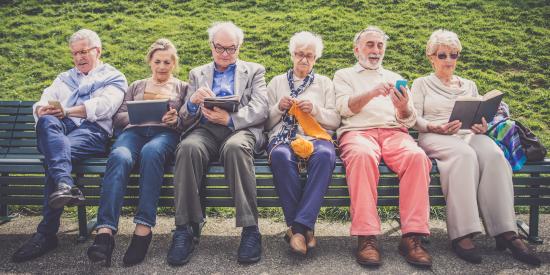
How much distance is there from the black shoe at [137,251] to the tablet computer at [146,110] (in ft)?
3.33

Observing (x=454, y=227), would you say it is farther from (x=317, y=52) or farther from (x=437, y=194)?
(x=317, y=52)

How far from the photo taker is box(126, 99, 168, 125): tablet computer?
381 centimetres

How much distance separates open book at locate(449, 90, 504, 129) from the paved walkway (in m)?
1.02

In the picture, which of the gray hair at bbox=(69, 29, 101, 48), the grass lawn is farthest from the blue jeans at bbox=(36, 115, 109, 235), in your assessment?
the grass lawn

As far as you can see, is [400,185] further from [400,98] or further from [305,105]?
[305,105]

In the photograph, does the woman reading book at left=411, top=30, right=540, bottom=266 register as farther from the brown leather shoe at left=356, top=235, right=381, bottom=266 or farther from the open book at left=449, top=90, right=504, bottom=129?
the brown leather shoe at left=356, top=235, right=381, bottom=266

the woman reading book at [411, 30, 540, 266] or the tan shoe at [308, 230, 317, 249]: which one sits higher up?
the woman reading book at [411, 30, 540, 266]

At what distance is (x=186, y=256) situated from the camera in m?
3.42

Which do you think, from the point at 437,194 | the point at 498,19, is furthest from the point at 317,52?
the point at 498,19

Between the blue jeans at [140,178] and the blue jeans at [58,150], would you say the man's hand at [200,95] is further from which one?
the blue jeans at [58,150]

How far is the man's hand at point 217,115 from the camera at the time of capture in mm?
3885

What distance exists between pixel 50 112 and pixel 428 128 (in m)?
3.30

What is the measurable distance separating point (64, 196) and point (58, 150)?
467 mm

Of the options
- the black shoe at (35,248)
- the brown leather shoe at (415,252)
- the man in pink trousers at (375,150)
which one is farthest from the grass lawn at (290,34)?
the black shoe at (35,248)
